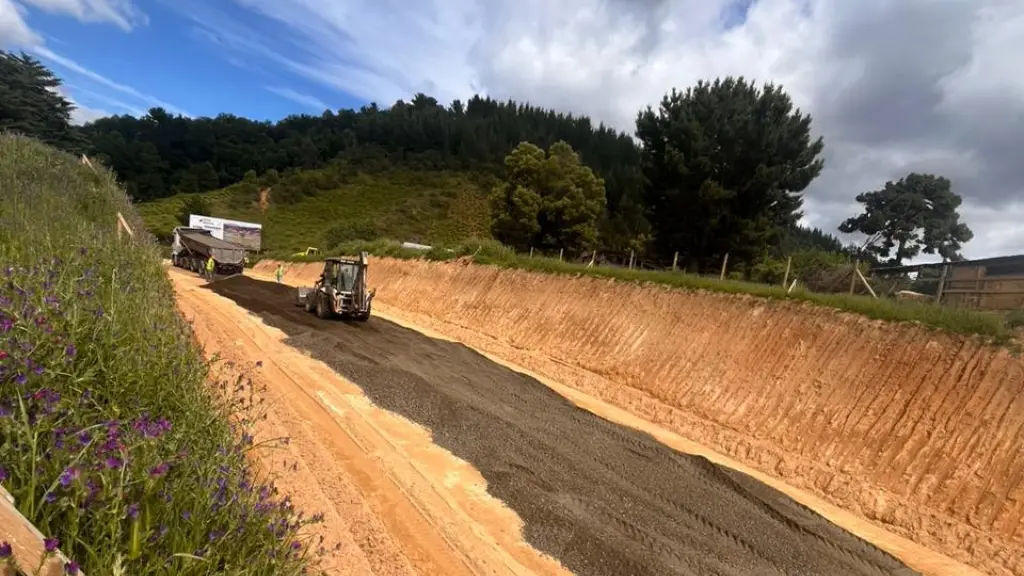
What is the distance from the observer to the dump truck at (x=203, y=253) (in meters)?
34.6

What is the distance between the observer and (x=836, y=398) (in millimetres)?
11336

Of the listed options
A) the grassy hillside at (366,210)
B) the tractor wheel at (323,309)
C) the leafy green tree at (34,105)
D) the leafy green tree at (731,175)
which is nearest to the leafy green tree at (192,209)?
the grassy hillside at (366,210)

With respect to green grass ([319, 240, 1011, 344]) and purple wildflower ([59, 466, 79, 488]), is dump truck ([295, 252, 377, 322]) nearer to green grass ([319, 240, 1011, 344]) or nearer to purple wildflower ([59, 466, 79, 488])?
green grass ([319, 240, 1011, 344])

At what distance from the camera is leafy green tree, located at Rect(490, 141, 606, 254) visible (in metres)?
37.3

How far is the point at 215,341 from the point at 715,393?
11236mm

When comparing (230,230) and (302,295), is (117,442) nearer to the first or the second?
(302,295)

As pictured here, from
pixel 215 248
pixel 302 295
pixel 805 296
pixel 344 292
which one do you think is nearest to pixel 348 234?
A: pixel 215 248

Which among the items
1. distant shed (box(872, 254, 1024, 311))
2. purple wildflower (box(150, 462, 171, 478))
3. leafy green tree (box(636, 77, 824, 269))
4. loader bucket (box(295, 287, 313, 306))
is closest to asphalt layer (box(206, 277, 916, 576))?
purple wildflower (box(150, 462, 171, 478))

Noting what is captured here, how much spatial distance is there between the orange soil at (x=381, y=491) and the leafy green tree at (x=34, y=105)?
32567 millimetres

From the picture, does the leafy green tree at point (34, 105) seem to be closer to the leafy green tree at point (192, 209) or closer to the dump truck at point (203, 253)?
the dump truck at point (203, 253)

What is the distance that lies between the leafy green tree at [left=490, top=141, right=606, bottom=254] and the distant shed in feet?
80.5

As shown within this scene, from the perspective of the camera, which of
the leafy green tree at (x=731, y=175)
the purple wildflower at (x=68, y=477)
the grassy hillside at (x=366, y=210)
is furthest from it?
the grassy hillside at (x=366, y=210)

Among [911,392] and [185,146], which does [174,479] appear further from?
[185,146]

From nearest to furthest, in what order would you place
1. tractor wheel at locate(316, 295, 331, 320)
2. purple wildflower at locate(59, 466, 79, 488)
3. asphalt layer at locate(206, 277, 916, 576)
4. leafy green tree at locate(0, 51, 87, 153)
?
purple wildflower at locate(59, 466, 79, 488) → asphalt layer at locate(206, 277, 916, 576) → tractor wheel at locate(316, 295, 331, 320) → leafy green tree at locate(0, 51, 87, 153)
